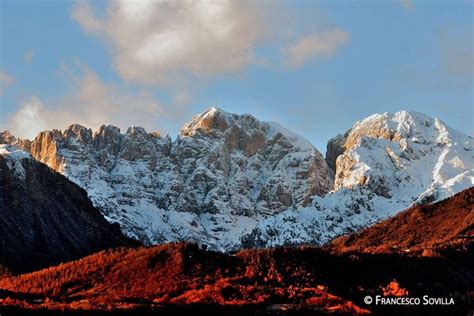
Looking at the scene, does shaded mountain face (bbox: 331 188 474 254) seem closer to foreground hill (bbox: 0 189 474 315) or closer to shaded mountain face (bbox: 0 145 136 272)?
foreground hill (bbox: 0 189 474 315)

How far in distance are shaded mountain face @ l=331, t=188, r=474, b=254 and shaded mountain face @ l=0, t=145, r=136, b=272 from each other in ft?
172

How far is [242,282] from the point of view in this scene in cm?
6931

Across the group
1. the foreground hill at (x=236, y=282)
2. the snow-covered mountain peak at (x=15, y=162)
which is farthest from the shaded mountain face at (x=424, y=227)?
the snow-covered mountain peak at (x=15, y=162)

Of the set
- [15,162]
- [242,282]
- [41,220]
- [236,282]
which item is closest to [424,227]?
[41,220]

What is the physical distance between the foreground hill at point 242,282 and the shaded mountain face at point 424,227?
42.1 m

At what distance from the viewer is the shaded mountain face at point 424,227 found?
13025 cm

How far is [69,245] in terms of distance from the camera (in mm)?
158875

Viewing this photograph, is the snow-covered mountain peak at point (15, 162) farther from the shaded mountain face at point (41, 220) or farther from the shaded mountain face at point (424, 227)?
the shaded mountain face at point (424, 227)

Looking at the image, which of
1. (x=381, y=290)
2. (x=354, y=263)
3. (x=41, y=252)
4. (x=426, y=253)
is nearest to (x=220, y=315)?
(x=381, y=290)

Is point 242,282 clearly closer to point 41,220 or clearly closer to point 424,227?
point 424,227

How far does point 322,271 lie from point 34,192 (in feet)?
Result: 365

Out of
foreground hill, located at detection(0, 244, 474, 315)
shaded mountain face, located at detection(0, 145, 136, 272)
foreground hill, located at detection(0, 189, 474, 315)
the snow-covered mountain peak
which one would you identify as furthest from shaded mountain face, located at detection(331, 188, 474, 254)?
the snow-covered mountain peak

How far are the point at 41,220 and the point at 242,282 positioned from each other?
100m

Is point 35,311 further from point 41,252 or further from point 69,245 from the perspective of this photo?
point 69,245
